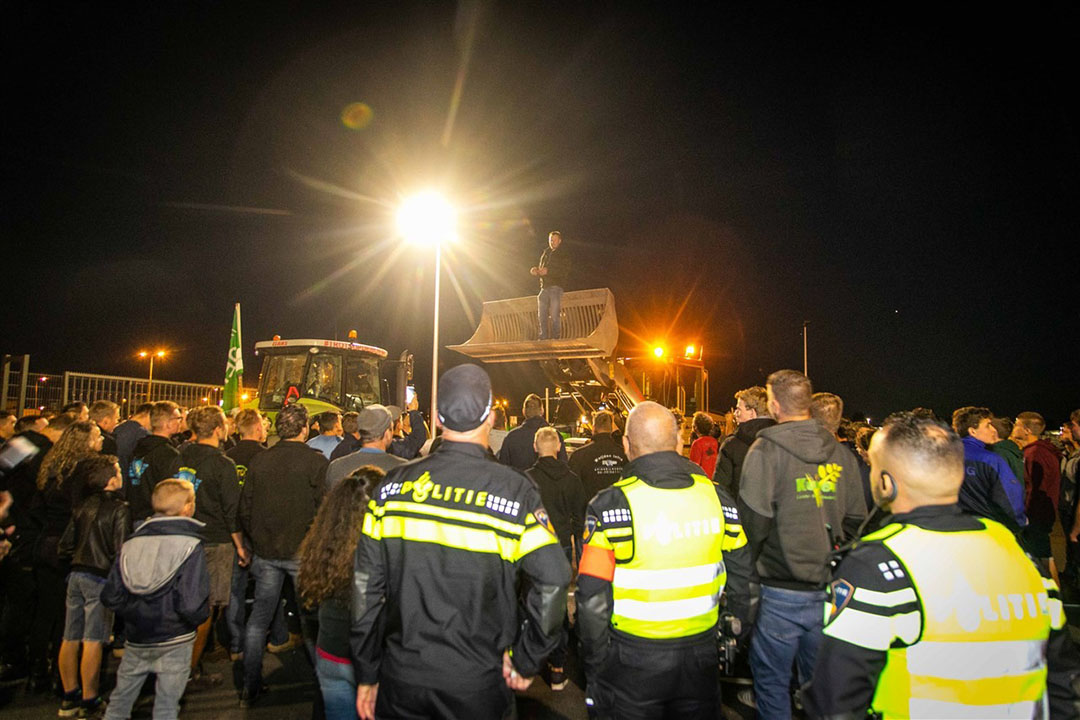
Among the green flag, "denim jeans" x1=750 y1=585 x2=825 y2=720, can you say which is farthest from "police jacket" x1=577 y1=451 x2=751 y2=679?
the green flag

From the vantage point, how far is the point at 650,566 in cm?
301

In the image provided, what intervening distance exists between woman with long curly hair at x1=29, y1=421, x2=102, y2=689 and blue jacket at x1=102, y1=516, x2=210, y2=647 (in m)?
1.25

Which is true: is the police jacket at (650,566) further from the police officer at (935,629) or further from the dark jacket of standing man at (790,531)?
the police officer at (935,629)

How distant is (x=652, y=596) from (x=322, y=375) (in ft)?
35.3

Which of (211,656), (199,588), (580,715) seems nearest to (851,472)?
(580,715)

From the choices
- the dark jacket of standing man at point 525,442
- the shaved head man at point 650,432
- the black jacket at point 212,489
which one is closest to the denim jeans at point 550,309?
the dark jacket of standing man at point 525,442

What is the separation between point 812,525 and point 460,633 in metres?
2.44

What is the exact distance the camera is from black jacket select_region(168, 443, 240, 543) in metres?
5.23

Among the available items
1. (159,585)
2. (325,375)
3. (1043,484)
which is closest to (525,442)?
(159,585)

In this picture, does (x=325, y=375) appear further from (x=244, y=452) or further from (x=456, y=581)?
(x=456, y=581)

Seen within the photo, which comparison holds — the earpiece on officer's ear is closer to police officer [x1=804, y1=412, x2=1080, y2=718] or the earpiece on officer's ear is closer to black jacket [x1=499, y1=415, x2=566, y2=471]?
police officer [x1=804, y1=412, x2=1080, y2=718]

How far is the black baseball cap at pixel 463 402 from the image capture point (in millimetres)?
2766

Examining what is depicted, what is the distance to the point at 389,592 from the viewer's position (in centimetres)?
267

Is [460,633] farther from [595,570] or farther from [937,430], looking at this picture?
[937,430]
